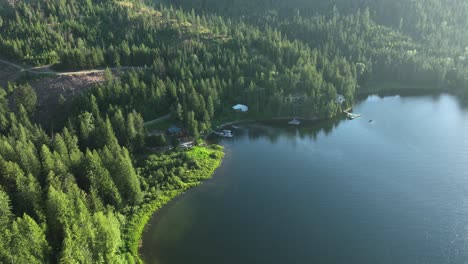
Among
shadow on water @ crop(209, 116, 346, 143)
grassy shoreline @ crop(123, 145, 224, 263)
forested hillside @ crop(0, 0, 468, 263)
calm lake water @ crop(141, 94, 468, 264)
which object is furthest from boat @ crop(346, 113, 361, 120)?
grassy shoreline @ crop(123, 145, 224, 263)

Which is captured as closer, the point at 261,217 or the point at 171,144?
the point at 261,217

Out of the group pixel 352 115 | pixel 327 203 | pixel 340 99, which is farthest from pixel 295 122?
pixel 327 203

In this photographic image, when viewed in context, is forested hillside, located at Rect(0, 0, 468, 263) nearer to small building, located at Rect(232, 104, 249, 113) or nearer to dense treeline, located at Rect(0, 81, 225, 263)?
dense treeline, located at Rect(0, 81, 225, 263)

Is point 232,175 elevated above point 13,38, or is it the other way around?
point 13,38

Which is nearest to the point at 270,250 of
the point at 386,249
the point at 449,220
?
the point at 386,249

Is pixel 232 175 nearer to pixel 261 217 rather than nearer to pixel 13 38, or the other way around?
pixel 261 217

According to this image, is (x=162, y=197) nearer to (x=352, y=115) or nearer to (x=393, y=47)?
(x=352, y=115)
